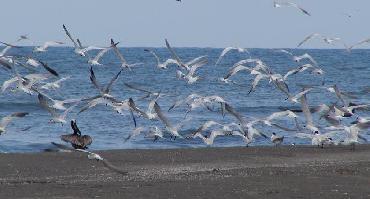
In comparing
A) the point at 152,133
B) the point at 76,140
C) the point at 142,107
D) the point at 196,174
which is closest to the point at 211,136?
the point at 152,133

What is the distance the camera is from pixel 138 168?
61.0ft

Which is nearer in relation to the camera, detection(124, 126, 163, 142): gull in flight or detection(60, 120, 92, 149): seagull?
detection(60, 120, 92, 149): seagull

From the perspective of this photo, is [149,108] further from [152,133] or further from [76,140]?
[152,133]

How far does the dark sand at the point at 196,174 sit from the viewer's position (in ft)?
48.4

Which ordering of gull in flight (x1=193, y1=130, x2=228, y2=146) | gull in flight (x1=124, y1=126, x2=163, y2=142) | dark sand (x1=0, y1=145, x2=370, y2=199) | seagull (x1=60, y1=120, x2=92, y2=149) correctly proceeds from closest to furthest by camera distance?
1. dark sand (x1=0, y1=145, x2=370, y2=199)
2. seagull (x1=60, y1=120, x2=92, y2=149)
3. gull in flight (x1=124, y1=126, x2=163, y2=142)
4. gull in flight (x1=193, y1=130, x2=228, y2=146)

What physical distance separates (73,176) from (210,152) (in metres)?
5.21

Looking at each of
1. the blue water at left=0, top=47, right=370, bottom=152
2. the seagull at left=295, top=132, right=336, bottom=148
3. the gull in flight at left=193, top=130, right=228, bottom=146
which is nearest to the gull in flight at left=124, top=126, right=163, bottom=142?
the blue water at left=0, top=47, right=370, bottom=152

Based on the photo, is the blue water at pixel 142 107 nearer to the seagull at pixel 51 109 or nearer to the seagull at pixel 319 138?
the seagull at pixel 51 109

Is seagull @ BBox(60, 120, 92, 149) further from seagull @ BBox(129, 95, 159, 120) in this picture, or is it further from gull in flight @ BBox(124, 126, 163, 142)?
gull in flight @ BBox(124, 126, 163, 142)

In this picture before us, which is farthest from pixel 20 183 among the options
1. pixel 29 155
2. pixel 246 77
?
pixel 246 77

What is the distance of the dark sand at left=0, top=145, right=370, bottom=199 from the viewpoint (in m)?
14.8

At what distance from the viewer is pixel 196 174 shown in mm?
17125

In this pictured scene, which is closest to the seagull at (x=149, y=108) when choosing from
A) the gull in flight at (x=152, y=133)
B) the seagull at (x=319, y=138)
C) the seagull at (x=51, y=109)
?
the gull in flight at (x=152, y=133)

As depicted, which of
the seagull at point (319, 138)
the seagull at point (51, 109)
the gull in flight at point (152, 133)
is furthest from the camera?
the gull in flight at point (152, 133)
